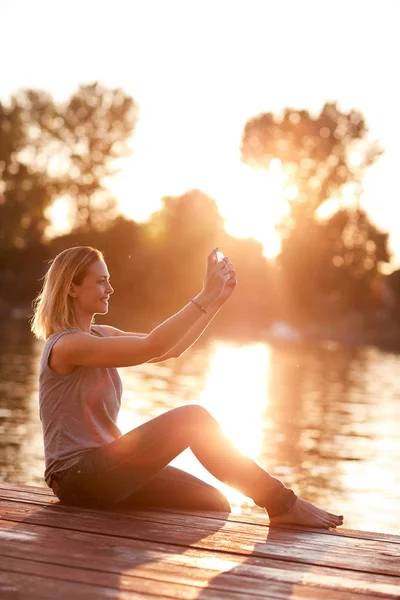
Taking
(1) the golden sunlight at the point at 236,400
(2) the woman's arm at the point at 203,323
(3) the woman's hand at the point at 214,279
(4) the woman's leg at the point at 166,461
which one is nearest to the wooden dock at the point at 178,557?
(4) the woman's leg at the point at 166,461

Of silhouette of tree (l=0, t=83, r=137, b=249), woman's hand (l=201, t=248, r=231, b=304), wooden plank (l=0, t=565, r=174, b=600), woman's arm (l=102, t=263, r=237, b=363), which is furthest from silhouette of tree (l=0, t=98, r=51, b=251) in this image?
wooden plank (l=0, t=565, r=174, b=600)

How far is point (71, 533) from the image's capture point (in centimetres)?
386

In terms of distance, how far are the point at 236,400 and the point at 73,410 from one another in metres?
15.0

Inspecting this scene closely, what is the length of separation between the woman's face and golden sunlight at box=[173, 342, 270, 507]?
13.9ft

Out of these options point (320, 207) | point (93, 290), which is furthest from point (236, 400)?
point (320, 207)

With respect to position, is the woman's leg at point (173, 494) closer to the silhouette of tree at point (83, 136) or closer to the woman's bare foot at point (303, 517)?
the woman's bare foot at point (303, 517)

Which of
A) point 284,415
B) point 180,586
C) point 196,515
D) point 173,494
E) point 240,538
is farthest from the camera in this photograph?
point 284,415

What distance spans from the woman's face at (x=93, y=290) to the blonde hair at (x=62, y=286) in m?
0.02

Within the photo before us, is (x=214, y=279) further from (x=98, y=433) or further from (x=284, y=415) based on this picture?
(x=284, y=415)

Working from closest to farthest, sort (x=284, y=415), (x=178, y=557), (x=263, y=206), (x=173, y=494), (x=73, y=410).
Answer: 1. (x=178, y=557)
2. (x=73, y=410)
3. (x=173, y=494)
4. (x=284, y=415)
5. (x=263, y=206)

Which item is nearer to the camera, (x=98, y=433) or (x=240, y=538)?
(x=240, y=538)

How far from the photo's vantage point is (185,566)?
3.48m

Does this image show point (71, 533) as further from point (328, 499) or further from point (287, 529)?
point (328, 499)

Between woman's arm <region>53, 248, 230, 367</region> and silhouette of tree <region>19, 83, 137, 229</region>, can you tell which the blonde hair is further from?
silhouette of tree <region>19, 83, 137, 229</region>
